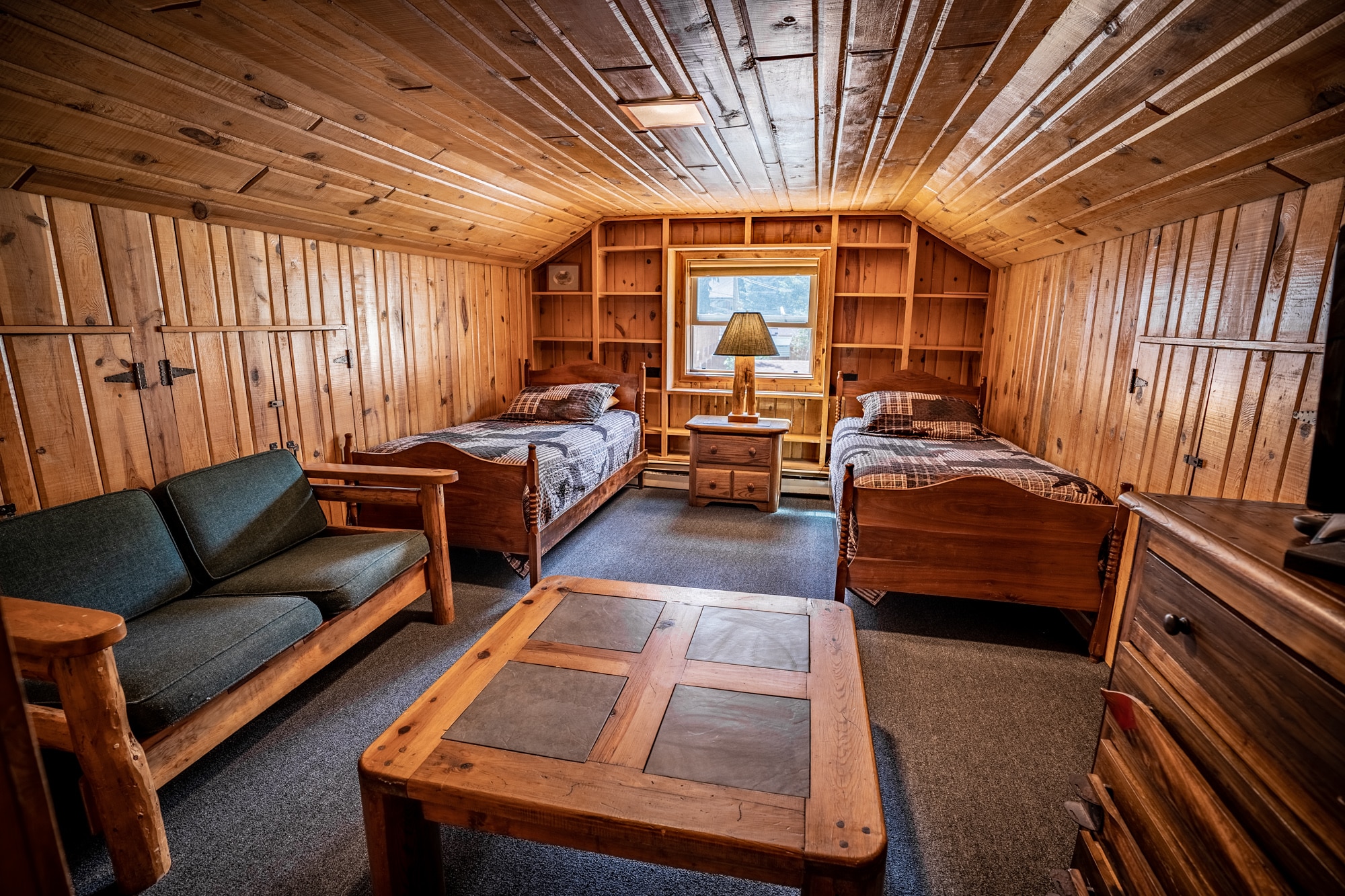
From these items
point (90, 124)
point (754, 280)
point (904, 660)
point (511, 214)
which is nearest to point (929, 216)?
point (754, 280)

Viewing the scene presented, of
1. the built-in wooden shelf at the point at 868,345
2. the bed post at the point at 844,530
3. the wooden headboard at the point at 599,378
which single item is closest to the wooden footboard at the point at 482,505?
the bed post at the point at 844,530

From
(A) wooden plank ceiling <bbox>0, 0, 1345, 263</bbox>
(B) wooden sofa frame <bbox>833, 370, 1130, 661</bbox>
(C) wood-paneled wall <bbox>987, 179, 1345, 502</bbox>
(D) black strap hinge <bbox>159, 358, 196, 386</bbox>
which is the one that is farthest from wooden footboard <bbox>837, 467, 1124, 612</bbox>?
(D) black strap hinge <bbox>159, 358, 196, 386</bbox>

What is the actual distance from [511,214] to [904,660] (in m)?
3.31

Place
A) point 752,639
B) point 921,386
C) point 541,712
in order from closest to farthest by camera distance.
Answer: point 541,712 → point 752,639 → point 921,386

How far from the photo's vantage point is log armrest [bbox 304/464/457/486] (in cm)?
248

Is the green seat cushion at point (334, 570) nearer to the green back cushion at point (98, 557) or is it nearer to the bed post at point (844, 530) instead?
the green back cushion at point (98, 557)

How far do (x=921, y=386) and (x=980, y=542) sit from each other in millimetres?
2172

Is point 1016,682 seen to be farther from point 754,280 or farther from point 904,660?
point 754,280

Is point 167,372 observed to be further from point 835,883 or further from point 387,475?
point 835,883

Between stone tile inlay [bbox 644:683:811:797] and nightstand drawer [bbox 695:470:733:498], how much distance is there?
266 cm

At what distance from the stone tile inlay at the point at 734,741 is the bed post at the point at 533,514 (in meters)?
1.50

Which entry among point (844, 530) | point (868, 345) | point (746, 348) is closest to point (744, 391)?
point (746, 348)

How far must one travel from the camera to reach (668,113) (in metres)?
2.37

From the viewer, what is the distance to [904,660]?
231 centimetres
